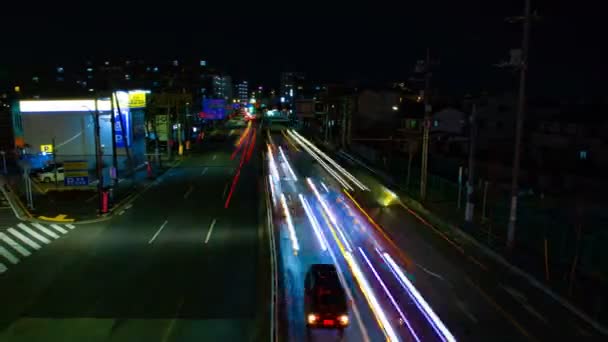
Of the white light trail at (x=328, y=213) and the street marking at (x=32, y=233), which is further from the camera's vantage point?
the street marking at (x=32, y=233)

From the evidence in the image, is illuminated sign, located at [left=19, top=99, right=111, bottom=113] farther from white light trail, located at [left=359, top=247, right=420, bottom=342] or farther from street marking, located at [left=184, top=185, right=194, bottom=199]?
white light trail, located at [left=359, top=247, right=420, bottom=342]

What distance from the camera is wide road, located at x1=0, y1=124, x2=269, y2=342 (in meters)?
13.8

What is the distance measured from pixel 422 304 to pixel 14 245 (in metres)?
18.3

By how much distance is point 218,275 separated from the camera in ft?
59.0

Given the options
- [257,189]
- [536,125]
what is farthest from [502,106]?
[257,189]

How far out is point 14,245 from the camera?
22234 mm

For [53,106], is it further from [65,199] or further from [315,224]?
[315,224]

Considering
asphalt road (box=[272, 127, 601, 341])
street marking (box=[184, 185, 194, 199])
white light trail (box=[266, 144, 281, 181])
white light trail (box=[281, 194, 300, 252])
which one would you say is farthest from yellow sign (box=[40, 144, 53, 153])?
asphalt road (box=[272, 127, 601, 341])

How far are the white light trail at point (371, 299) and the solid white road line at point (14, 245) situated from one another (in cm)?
1367

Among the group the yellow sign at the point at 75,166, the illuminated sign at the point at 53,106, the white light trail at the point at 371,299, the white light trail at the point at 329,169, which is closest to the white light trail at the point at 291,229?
the white light trail at the point at 371,299

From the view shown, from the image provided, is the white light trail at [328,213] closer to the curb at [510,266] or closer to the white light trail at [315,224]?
the white light trail at [315,224]

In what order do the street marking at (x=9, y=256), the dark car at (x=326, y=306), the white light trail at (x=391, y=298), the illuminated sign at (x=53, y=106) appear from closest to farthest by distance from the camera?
the dark car at (x=326, y=306) < the white light trail at (x=391, y=298) < the street marking at (x=9, y=256) < the illuminated sign at (x=53, y=106)

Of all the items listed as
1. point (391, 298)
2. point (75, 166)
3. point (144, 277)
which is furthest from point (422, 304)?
point (75, 166)

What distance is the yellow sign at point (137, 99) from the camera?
50969mm
